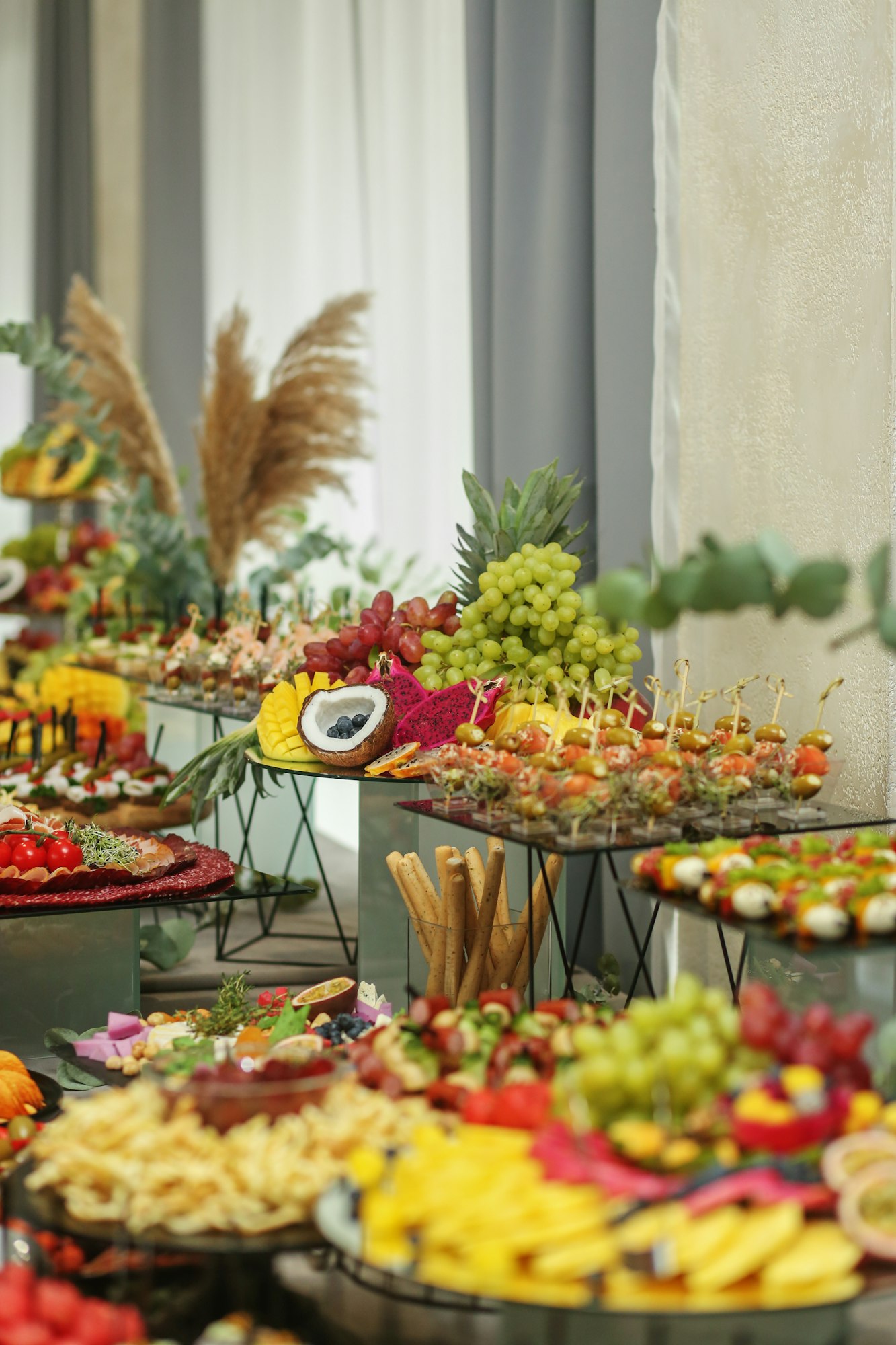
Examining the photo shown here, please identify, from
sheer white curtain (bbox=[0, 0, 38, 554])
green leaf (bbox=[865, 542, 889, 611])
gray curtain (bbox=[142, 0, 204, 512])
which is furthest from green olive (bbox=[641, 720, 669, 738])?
sheer white curtain (bbox=[0, 0, 38, 554])

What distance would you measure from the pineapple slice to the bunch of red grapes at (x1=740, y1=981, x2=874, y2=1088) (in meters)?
1.22

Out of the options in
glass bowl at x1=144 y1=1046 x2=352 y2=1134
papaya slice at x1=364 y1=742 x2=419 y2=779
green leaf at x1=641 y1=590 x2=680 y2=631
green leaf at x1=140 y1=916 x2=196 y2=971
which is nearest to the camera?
green leaf at x1=641 y1=590 x2=680 y2=631

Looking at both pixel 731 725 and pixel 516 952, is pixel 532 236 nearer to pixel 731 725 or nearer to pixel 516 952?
pixel 731 725

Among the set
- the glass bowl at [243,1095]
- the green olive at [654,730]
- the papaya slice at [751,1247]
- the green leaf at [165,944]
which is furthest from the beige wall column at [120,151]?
the papaya slice at [751,1247]

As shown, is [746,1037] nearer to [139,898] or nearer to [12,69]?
[139,898]

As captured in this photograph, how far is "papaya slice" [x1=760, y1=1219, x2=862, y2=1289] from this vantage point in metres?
1.21

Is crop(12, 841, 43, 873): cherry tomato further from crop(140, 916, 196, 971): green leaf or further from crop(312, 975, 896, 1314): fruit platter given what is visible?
crop(312, 975, 896, 1314): fruit platter

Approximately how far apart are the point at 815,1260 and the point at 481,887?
1195mm

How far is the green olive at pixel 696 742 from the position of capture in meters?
2.11

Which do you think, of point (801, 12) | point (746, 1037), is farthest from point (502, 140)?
point (746, 1037)

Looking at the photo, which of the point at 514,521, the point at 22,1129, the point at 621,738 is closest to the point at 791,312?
the point at 514,521

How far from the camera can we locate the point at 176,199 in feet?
22.5

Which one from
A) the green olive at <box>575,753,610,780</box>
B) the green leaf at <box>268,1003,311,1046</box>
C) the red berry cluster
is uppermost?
the green olive at <box>575,753,610,780</box>

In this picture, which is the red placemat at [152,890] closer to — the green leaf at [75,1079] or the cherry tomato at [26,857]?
the cherry tomato at [26,857]
